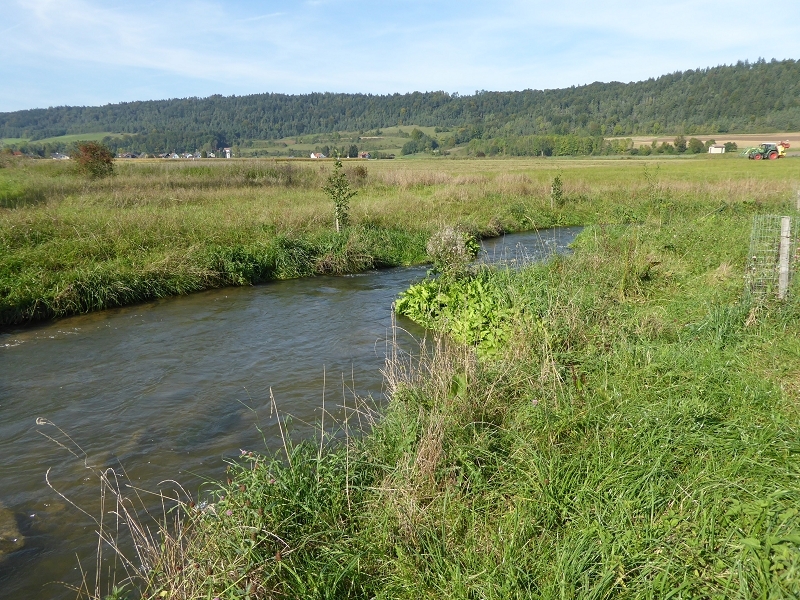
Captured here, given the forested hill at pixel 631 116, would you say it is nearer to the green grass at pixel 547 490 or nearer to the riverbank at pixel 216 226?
the riverbank at pixel 216 226

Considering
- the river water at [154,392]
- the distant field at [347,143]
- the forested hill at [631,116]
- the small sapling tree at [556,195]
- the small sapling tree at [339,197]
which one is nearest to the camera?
the river water at [154,392]

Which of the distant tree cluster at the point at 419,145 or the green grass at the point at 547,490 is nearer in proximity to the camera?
the green grass at the point at 547,490

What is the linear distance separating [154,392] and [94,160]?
2746 centimetres

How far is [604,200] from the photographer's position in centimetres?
2925

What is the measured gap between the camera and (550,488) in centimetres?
415

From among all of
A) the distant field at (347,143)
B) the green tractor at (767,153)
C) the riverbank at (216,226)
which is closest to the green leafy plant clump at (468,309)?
the riverbank at (216,226)

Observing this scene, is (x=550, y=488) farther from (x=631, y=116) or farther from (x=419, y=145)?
(x=631, y=116)

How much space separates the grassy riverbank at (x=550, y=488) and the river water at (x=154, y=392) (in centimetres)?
132

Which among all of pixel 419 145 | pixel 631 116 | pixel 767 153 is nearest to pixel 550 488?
pixel 767 153

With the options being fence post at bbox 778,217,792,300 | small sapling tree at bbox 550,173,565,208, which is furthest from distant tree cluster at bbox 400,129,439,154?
fence post at bbox 778,217,792,300

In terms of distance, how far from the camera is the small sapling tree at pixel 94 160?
30078 millimetres

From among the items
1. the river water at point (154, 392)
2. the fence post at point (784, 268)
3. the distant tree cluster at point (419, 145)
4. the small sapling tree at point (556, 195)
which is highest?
the distant tree cluster at point (419, 145)

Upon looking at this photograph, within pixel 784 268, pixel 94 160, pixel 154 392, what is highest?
pixel 94 160

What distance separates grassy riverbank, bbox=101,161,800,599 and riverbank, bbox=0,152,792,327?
30.0ft
